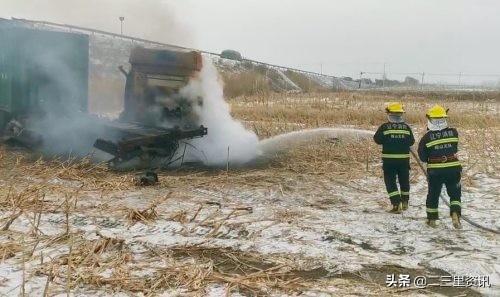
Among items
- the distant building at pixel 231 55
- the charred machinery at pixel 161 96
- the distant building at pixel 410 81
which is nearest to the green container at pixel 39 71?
the charred machinery at pixel 161 96

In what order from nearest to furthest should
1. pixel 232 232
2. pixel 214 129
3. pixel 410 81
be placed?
pixel 232 232, pixel 214 129, pixel 410 81

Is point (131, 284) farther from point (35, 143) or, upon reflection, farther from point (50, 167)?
point (35, 143)

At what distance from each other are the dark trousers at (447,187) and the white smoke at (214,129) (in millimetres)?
4901

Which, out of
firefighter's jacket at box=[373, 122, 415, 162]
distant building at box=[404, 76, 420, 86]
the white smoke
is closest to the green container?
the white smoke

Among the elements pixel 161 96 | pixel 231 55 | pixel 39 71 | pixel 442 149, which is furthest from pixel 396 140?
pixel 231 55

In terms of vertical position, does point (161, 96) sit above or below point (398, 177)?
above

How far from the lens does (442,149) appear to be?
596 centimetres

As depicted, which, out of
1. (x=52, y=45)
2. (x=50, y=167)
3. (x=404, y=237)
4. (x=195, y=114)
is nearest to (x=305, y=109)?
(x=195, y=114)

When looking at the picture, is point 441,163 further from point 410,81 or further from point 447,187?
point 410,81

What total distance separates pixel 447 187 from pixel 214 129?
5.99 metres

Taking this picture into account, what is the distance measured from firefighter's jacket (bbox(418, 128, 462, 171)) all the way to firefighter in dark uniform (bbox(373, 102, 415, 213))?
1.99 ft

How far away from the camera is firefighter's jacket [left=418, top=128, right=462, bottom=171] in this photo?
5957 mm

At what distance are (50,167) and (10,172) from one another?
0.68 meters

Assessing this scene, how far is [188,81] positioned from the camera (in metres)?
10.5
